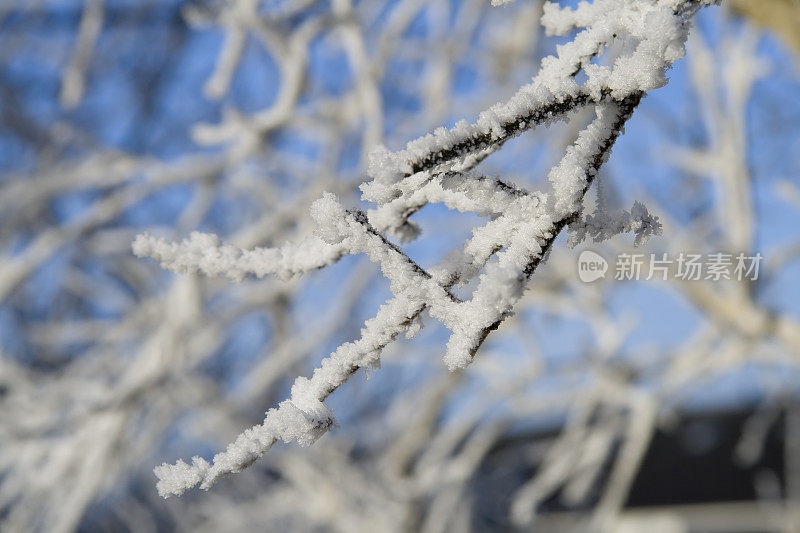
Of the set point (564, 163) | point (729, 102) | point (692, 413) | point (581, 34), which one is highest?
point (692, 413)

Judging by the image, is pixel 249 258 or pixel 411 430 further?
pixel 411 430

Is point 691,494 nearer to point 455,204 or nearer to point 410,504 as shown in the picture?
point 410,504

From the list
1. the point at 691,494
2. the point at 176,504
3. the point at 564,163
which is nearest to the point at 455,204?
the point at 564,163

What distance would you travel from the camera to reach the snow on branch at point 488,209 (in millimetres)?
415

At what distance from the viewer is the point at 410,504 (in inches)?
134

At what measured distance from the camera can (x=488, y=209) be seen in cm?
50

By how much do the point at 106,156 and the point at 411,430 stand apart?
1.93 m

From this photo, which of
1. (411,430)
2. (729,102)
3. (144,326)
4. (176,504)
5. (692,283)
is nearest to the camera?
(692,283)

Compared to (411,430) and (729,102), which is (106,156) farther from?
(729,102)

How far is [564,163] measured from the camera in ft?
1.47

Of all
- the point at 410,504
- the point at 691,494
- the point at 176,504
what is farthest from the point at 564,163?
the point at 691,494

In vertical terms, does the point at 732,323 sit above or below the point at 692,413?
below

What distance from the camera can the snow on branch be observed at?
0.41 meters

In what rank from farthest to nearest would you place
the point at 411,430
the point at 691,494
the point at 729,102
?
the point at 691,494 < the point at 411,430 < the point at 729,102
